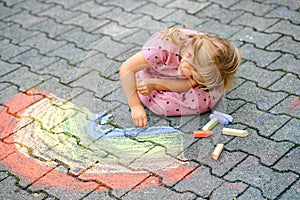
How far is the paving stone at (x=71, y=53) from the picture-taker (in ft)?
13.9

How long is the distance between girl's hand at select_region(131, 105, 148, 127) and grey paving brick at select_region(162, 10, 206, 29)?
123cm

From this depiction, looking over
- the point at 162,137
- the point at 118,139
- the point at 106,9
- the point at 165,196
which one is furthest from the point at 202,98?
the point at 106,9

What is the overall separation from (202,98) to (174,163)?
1.76 feet

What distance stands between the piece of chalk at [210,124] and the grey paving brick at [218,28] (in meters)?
1.14

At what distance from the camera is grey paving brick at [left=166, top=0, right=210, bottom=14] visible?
4762 millimetres

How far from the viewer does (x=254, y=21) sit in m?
4.48

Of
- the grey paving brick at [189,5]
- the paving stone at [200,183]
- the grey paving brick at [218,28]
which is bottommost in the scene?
the paving stone at [200,183]

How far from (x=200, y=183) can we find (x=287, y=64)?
137 centimetres

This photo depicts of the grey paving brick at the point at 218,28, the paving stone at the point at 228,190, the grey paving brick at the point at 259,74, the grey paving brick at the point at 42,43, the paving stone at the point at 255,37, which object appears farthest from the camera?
the grey paving brick at the point at 42,43

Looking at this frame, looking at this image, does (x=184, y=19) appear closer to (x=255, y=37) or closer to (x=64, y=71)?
(x=255, y=37)

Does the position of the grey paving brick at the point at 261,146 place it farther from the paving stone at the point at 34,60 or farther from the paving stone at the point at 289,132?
the paving stone at the point at 34,60

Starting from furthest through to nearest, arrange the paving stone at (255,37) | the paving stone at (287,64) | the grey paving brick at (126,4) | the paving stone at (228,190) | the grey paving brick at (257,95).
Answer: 1. the grey paving brick at (126,4)
2. the paving stone at (255,37)
3. the paving stone at (287,64)
4. the grey paving brick at (257,95)
5. the paving stone at (228,190)

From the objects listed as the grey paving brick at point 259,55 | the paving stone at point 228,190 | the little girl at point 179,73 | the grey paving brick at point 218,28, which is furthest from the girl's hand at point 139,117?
the grey paving brick at point 218,28

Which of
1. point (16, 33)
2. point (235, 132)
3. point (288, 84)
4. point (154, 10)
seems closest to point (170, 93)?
point (235, 132)
